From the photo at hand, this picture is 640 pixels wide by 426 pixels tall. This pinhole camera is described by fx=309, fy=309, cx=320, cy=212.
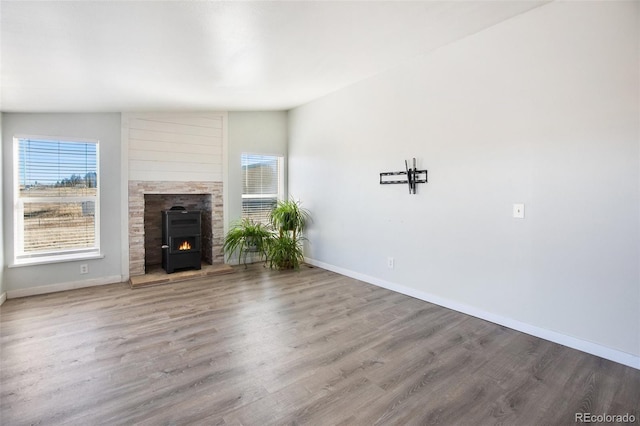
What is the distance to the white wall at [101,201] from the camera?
3.56 meters

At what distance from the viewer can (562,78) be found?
2.48 m

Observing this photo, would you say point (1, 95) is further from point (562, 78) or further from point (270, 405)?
point (562, 78)

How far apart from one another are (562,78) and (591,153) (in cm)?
65

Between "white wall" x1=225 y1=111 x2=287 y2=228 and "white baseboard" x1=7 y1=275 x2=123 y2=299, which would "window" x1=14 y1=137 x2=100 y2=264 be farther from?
"white wall" x1=225 y1=111 x2=287 y2=228

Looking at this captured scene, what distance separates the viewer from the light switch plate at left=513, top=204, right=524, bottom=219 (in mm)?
2736

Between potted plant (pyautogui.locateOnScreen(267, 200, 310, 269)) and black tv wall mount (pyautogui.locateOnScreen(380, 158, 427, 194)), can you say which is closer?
black tv wall mount (pyautogui.locateOnScreen(380, 158, 427, 194))

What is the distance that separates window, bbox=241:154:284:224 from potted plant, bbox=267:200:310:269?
34 centimetres

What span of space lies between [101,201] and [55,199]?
47 centimetres

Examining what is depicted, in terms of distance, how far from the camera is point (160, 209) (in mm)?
5023

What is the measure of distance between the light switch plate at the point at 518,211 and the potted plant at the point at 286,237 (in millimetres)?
3202

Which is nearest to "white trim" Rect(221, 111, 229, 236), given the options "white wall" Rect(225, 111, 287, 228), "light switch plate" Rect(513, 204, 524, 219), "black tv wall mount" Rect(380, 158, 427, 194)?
"white wall" Rect(225, 111, 287, 228)

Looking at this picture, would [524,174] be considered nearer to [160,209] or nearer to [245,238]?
[245,238]

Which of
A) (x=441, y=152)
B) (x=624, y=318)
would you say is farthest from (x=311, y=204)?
(x=624, y=318)

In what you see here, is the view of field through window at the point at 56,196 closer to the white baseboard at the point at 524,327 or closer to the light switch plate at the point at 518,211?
the white baseboard at the point at 524,327
